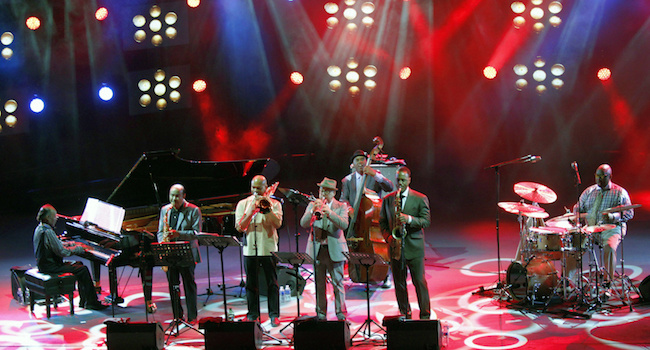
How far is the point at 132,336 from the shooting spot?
20.0 feet

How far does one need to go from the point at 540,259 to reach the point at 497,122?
29.2 feet

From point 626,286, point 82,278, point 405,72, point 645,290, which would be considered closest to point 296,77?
point 405,72

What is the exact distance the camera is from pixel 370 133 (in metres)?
16.5

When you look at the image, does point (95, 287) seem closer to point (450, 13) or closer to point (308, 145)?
point (308, 145)

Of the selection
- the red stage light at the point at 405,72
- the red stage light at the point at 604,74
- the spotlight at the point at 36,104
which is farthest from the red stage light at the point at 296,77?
the red stage light at the point at 604,74

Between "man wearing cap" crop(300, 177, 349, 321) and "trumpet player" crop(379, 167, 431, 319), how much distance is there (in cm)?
56

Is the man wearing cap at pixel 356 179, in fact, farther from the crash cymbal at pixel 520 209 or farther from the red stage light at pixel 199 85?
the red stage light at pixel 199 85

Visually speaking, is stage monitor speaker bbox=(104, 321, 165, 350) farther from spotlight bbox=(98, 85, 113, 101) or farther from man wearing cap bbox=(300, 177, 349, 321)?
spotlight bbox=(98, 85, 113, 101)

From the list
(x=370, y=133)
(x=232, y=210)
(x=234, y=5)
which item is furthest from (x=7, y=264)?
(x=370, y=133)

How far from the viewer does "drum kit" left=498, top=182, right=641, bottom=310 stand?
758cm

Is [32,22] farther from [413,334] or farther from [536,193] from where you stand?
[413,334]

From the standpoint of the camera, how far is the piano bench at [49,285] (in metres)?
7.78

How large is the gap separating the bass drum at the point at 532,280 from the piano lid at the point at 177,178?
4.03 meters

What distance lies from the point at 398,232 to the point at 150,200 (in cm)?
436
